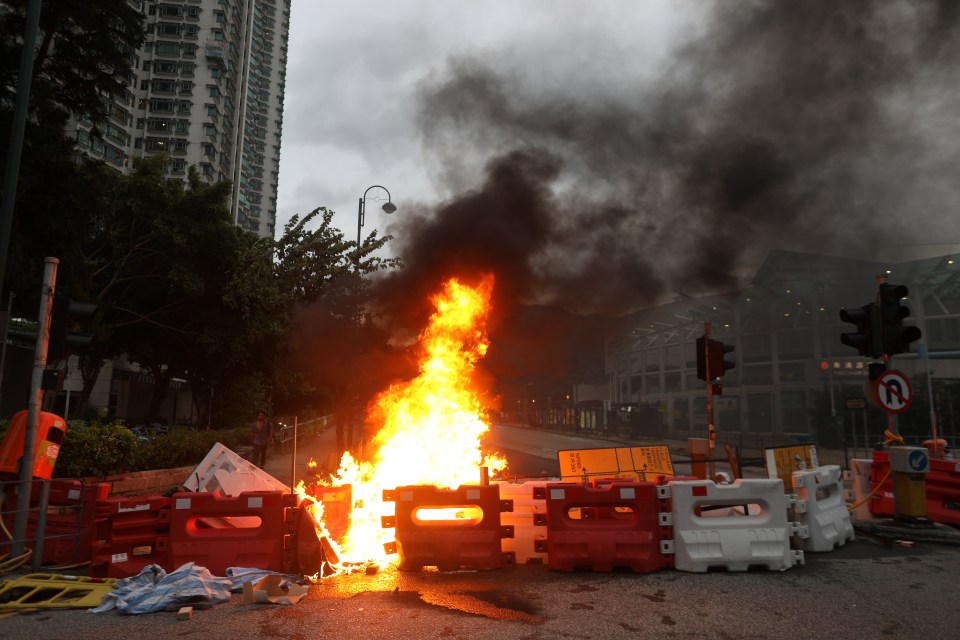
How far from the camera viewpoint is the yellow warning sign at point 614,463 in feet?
35.3

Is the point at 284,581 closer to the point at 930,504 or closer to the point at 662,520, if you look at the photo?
the point at 662,520

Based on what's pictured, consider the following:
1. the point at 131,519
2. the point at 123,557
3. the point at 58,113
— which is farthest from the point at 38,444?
the point at 58,113

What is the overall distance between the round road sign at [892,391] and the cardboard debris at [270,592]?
25.9 feet

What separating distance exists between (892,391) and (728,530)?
4128mm

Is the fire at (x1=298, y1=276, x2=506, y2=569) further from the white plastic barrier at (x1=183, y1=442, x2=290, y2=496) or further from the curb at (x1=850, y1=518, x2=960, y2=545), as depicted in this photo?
the curb at (x1=850, y1=518, x2=960, y2=545)

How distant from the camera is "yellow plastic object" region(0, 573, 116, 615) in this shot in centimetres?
490

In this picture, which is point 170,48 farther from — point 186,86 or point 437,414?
point 437,414

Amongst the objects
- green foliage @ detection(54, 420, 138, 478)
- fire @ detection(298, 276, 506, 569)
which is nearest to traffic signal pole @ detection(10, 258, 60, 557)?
fire @ detection(298, 276, 506, 569)

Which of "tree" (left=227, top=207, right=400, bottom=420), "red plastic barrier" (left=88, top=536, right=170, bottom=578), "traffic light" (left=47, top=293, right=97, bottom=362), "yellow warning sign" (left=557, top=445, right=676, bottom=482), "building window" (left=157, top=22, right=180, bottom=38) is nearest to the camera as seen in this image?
"red plastic barrier" (left=88, top=536, right=170, bottom=578)

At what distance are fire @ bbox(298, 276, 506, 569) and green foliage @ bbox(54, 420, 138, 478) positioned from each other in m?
3.53

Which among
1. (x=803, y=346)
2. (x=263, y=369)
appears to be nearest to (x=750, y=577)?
(x=263, y=369)

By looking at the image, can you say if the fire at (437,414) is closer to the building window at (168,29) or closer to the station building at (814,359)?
the station building at (814,359)

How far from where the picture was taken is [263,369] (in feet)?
55.7

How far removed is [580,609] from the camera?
4824mm
